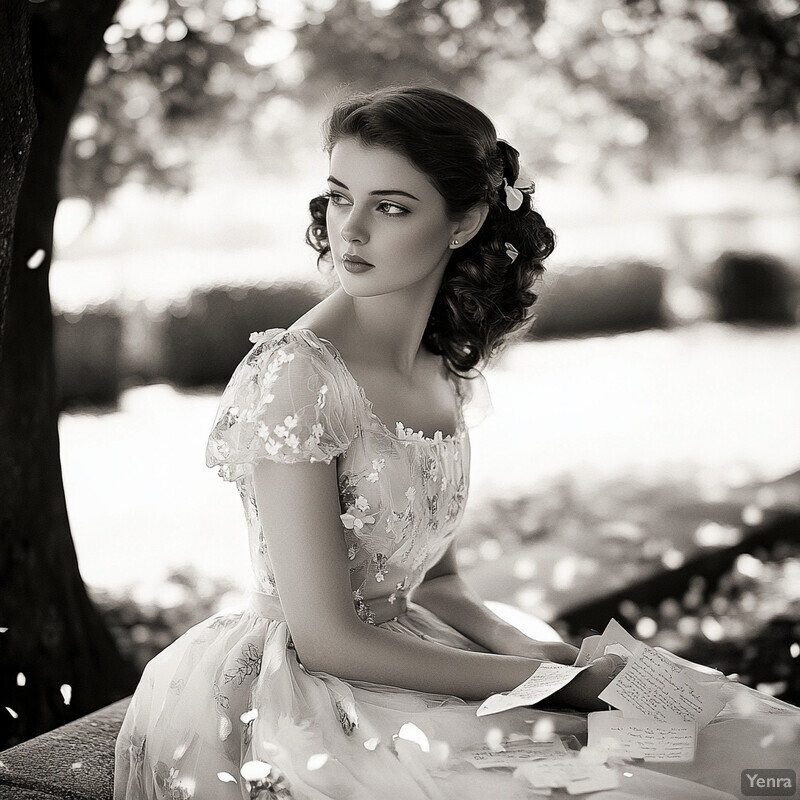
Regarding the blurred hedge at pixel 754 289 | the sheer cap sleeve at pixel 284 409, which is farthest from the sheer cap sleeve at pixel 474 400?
the blurred hedge at pixel 754 289

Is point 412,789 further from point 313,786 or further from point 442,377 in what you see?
point 442,377

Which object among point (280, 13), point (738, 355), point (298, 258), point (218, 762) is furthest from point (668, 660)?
point (738, 355)

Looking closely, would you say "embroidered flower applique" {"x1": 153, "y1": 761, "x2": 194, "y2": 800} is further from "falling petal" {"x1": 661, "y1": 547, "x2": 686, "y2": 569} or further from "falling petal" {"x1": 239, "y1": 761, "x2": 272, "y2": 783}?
"falling petal" {"x1": 661, "y1": 547, "x2": 686, "y2": 569}

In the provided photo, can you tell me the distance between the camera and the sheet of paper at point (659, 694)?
2088mm

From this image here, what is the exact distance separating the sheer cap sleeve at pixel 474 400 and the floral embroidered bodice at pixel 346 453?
17.3 inches

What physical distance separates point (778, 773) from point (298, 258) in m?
11.2

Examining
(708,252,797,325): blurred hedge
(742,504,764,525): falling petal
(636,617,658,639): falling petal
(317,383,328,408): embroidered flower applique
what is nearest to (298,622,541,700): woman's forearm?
(317,383,328,408): embroidered flower applique

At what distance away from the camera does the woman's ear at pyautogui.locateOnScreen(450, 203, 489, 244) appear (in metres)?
2.47

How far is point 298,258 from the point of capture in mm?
12664

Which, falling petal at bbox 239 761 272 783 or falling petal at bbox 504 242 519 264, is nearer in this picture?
falling petal at bbox 239 761 272 783

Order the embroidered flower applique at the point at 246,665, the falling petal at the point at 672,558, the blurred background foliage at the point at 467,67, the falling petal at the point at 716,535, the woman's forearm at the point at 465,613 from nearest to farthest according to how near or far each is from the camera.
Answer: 1. the embroidered flower applique at the point at 246,665
2. the woman's forearm at the point at 465,613
3. the blurred background foliage at the point at 467,67
4. the falling petal at the point at 672,558
5. the falling petal at the point at 716,535

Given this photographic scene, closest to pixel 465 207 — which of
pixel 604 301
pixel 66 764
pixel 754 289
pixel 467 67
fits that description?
pixel 66 764

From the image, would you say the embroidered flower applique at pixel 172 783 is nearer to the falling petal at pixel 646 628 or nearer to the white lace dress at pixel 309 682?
the white lace dress at pixel 309 682

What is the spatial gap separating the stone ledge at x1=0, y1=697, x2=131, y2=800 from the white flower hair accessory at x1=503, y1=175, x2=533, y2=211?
170 cm
